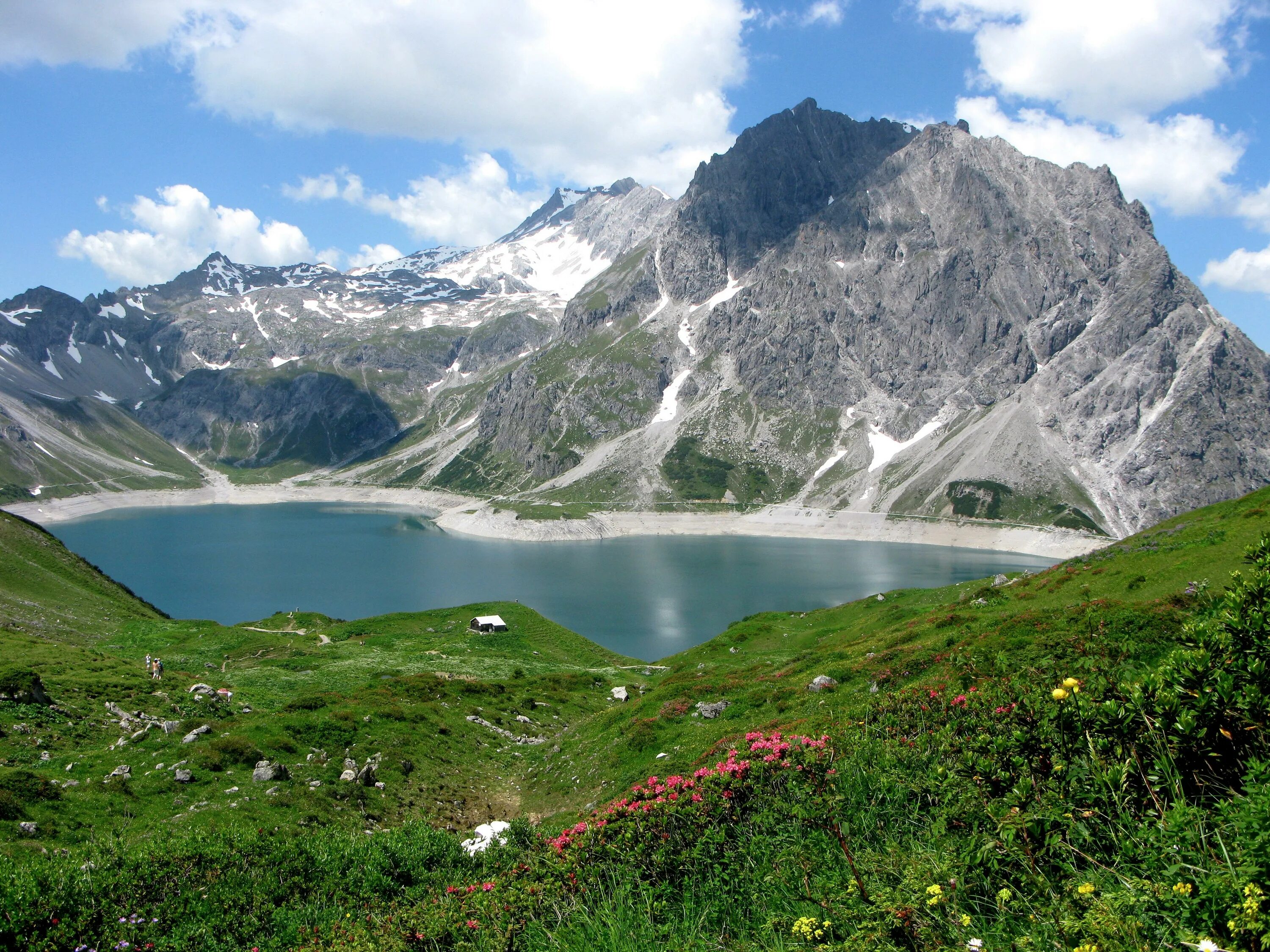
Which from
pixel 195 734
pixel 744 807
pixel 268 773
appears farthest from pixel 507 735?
pixel 744 807

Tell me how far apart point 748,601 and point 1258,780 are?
413ft

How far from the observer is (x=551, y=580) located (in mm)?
152125

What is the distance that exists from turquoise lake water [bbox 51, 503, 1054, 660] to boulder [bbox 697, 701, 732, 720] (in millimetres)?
64289

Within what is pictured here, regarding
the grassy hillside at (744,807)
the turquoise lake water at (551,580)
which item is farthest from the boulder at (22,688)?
the turquoise lake water at (551,580)

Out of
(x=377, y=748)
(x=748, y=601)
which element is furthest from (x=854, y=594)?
(x=377, y=748)

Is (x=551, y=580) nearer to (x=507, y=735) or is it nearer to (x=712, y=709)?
(x=507, y=735)

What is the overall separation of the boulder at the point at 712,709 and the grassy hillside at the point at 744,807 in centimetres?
50

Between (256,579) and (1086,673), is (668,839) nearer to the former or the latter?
(1086,673)

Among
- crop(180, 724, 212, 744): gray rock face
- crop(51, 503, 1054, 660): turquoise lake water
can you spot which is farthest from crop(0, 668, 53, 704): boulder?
crop(51, 503, 1054, 660): turquoise lake water

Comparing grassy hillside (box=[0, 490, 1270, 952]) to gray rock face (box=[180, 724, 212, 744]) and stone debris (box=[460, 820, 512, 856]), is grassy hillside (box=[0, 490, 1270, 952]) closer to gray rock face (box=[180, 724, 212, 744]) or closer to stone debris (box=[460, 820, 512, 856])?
→ gray rock face (box=[180, 724, 212, 744])

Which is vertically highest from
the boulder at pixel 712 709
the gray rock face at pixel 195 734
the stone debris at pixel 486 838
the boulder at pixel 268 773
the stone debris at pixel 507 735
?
the stone debris at pixel 486 838

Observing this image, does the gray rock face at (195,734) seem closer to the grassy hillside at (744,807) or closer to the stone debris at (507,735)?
the grassy hillside at (744,807)

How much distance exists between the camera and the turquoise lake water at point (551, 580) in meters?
116

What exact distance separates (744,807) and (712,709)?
16905 millimetres
